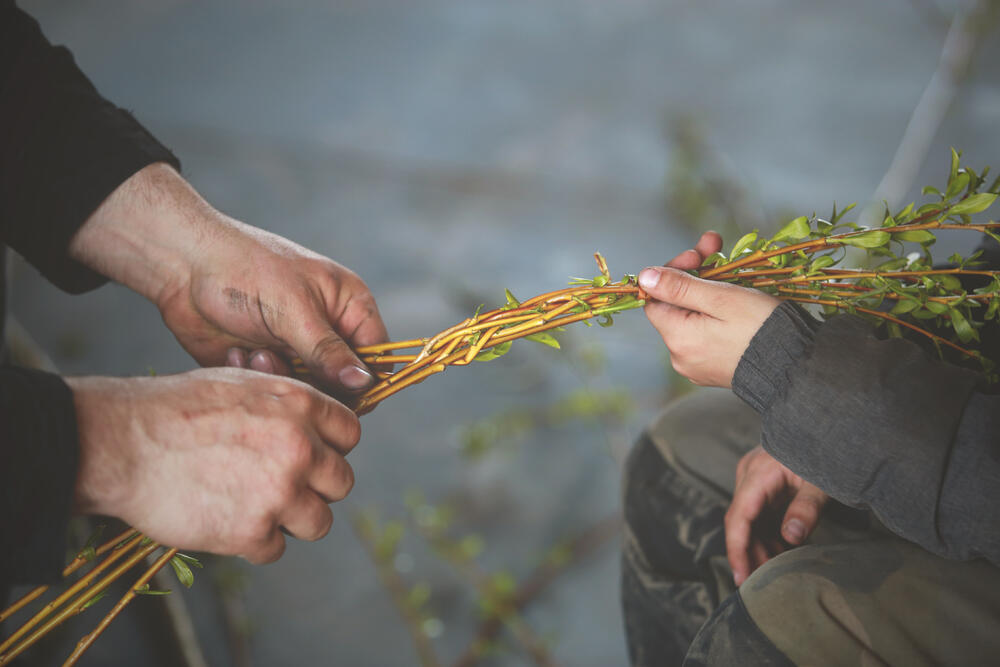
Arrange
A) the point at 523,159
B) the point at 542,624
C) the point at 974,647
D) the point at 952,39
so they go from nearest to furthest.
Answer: the point at 974,647 < the point at 542,624 < the point at 952,39 < the point at 523,159

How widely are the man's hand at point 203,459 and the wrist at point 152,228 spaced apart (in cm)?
27

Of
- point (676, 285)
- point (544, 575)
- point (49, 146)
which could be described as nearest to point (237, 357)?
point (49, 146)

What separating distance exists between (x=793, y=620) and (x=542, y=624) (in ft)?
3.25

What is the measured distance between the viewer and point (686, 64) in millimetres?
3100

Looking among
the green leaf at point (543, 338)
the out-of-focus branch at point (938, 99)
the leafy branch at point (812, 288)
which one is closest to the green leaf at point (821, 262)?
the leafy branch at point (812, 288)

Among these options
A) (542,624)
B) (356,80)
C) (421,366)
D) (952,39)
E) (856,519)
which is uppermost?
(952,39)

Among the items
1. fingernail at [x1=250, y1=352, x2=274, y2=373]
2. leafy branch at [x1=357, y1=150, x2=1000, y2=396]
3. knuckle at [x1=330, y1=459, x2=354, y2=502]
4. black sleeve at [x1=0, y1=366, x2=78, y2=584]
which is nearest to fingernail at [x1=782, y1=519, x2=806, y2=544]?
leafy branch at [x1=357, y1=150, x2=1000, y2=396]

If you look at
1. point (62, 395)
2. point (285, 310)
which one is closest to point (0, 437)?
point (62, 395)

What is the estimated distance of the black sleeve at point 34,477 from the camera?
1.76 ft

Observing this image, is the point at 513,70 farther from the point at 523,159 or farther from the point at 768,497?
the point at 768,497

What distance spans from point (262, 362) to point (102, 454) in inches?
9.7

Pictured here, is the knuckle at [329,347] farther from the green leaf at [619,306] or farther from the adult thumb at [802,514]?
the adult thumb at [802,514]

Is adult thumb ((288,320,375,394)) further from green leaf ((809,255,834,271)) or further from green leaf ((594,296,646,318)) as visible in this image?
green leaf ((809,255,834,271))

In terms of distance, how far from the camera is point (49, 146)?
82 centimetres
